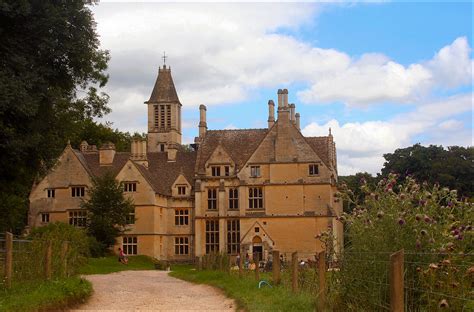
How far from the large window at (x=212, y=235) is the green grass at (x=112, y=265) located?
17.3ft

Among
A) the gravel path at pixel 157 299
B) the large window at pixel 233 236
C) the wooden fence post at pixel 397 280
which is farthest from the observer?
the large window at pixel 233 236

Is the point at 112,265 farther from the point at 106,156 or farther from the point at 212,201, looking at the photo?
the point at 106,156

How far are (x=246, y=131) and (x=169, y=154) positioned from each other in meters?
7.43

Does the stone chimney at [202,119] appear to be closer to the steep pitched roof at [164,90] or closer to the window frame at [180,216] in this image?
the steep pitched roof at [164,90]

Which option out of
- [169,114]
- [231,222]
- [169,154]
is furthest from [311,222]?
[169,114]

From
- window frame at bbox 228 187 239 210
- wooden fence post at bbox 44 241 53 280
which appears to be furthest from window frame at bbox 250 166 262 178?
wooden fence post at bbox 44 241 53 280

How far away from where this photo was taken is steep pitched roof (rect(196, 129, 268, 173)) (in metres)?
56.1

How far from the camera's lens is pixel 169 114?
209 feet

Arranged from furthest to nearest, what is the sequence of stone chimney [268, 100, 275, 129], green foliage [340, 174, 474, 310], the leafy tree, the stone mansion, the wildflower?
stone chimney [268, 100, 275, 129]
the stone mansion
the leafy tree
green foliage [340, 174, 474, 310]
the wildflower

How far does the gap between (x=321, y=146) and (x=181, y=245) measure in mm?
15074

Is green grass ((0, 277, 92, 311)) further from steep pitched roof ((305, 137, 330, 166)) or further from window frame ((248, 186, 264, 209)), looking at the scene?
steep pitched roof ((305, 137, 330, 166))

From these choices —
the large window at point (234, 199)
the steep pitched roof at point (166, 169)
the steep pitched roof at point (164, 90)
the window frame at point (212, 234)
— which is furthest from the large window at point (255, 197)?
the steep pitched roof at point (164, 90)

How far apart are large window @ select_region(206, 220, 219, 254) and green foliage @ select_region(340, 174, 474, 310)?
4286cm

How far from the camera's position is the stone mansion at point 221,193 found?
5259cm
